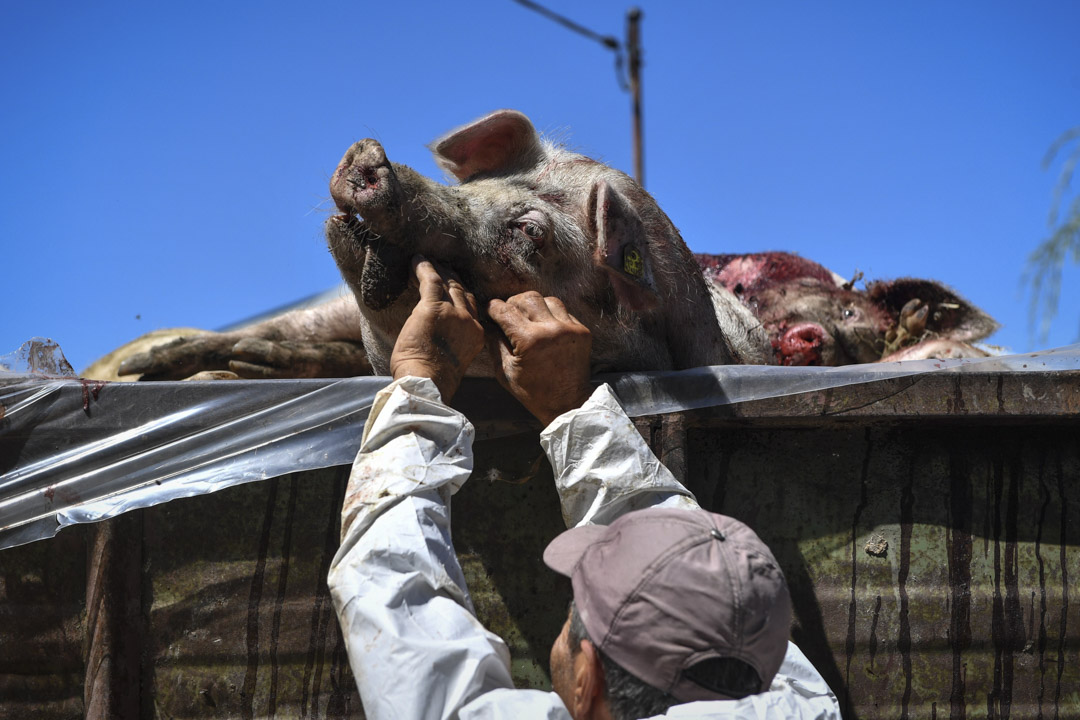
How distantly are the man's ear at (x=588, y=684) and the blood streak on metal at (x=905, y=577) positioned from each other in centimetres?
115

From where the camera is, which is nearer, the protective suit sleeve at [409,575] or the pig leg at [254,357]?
the protective suit sleeve at [409,575]

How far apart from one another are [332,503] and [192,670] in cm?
57

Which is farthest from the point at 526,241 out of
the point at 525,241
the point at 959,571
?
the point at 959,571

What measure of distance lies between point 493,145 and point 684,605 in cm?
220

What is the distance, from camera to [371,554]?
1809mm

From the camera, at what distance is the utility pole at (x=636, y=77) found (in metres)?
11.3

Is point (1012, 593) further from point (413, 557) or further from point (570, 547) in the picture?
point (413, 557)

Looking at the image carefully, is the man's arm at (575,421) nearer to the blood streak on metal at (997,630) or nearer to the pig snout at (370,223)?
the pig snout at (370,223)

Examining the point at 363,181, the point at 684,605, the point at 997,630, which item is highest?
the point at 363,181

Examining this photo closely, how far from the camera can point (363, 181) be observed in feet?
8.11

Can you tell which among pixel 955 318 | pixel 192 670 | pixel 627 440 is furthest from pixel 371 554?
pixel 955 318

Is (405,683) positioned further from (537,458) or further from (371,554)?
(537,458)

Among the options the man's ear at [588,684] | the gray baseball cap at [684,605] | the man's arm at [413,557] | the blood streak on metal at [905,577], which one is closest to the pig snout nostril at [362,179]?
the man's arm at [413,557]

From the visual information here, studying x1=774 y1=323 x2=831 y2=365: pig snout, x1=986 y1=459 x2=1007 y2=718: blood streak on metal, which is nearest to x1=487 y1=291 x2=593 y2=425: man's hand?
x1=986 y1=459 x2=1007 y2=718: blood streak on metal
